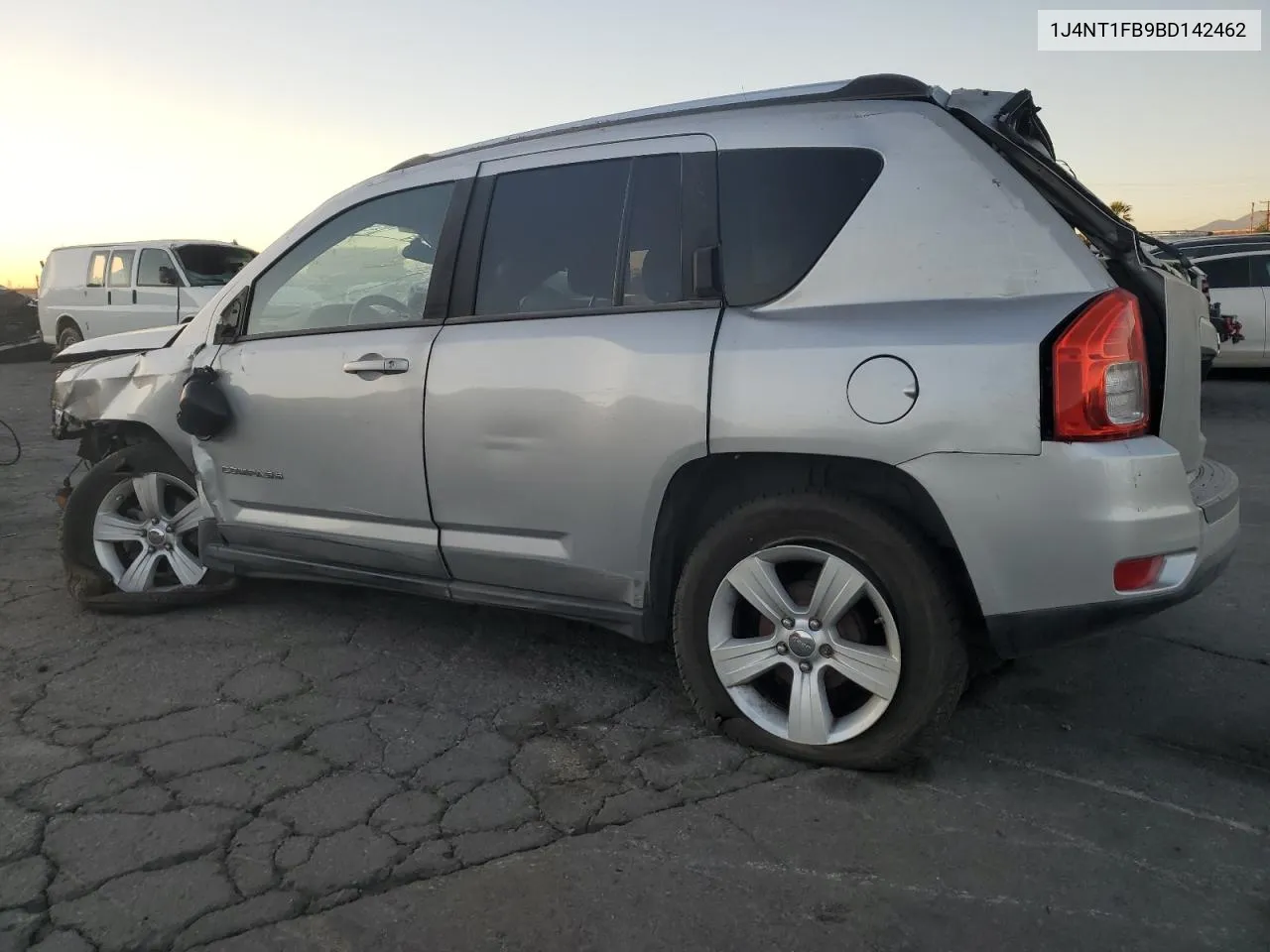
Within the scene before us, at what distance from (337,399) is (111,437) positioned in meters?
1.79

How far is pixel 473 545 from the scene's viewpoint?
3346 mm

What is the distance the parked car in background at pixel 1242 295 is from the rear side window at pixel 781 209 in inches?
393

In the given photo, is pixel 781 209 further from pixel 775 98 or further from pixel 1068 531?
pixel 1068 531

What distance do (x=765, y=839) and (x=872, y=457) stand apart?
1016 mm

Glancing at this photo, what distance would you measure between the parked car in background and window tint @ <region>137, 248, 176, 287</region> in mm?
13273

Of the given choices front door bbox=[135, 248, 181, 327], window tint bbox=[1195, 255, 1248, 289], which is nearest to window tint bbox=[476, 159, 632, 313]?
window tint bbox=[1195, 255, 1248, 289]

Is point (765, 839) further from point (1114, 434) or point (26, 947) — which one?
point (26, 947)

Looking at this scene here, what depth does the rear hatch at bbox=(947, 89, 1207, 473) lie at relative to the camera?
2.65 meters

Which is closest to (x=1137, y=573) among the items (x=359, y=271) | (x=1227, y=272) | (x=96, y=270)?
(x=359, y=271)

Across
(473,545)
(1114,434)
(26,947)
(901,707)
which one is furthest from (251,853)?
Answer: (1114,434)

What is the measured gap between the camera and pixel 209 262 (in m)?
14.4

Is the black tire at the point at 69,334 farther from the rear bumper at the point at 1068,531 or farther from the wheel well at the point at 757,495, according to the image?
the rear bumper at the point at 1068,531

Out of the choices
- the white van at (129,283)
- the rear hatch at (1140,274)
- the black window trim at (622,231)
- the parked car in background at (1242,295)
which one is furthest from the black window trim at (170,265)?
the rear hatch at (1140,274)

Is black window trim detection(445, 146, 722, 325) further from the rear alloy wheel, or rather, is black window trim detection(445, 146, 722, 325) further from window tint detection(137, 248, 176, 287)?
window tint detection(137, 248, 176, 287)
